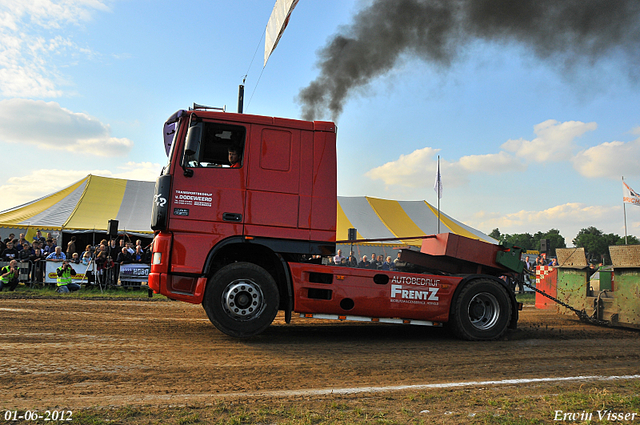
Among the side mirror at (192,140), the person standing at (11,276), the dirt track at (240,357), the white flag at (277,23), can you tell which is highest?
the white flag at (277,23)

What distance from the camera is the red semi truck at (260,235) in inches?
240

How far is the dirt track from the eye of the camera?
4055 mm

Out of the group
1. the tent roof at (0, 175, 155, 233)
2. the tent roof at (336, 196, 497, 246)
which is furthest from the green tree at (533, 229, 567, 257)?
the tent roof at (0, 175, 155, 233)

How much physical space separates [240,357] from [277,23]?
754cm

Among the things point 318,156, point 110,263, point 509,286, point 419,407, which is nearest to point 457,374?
point 419,407

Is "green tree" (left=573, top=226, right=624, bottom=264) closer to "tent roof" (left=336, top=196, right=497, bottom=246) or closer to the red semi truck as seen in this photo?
"tent roof" (left=336, top=196, right=497, bottom=246)

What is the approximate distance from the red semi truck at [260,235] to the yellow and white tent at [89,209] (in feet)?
45.8

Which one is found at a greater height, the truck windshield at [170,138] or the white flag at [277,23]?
the white flag at [277,23]

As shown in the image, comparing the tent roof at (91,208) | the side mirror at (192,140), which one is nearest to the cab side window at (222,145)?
the side mirror at (192,140)

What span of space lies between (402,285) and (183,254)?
3.25 metres

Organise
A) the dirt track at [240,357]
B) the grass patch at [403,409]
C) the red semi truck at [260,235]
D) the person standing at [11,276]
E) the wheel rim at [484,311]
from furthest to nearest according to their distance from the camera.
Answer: the person standing at [11,276]
the wheel rim at [484,311]
the red semi truck at [260,235]
the dirt track at [240,357]
the grass patch at [403,409]

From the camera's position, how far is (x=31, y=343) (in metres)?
5.67

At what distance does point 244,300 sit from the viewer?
6.19 meters

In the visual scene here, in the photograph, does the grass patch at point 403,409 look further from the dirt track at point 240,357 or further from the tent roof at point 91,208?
the tent roof at point 91,208
